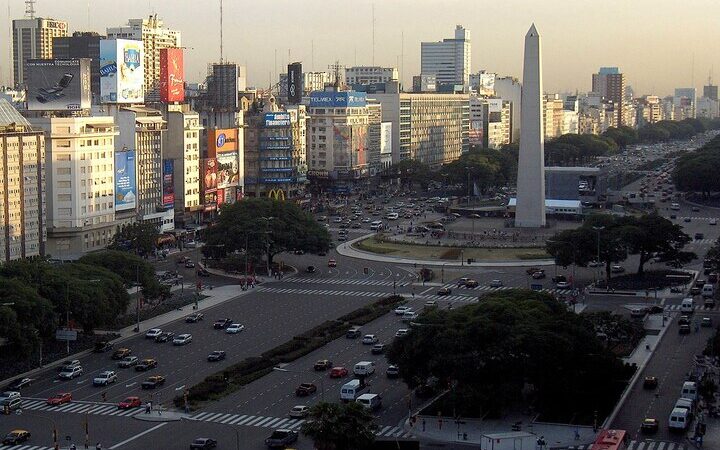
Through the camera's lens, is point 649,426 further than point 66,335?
No

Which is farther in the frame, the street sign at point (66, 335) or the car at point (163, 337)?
the car at point (163, 337)

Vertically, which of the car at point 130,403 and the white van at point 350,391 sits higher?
the white van at point 350,391

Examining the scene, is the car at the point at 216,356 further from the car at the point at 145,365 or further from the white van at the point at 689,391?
the white van at the point at 689,391

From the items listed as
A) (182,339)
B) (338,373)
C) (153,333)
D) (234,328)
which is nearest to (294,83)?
(234,328)

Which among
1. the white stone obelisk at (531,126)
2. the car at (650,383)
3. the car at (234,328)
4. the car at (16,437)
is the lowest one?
the car at (16,437)

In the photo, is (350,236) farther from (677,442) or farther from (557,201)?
(677,442)

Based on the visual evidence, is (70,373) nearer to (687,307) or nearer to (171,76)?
(687,307)

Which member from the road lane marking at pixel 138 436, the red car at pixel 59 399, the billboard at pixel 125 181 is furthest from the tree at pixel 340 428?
the billboard at pixel 125 181
